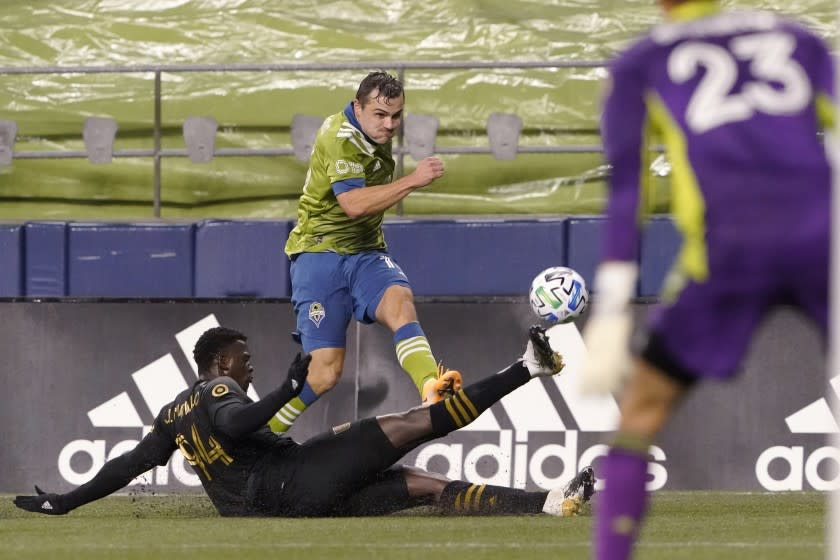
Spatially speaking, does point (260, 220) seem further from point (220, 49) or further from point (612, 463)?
point (612, 463)

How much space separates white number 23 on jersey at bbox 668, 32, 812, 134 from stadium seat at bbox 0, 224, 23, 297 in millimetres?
8032

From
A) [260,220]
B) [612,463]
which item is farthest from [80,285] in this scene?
[612,463]

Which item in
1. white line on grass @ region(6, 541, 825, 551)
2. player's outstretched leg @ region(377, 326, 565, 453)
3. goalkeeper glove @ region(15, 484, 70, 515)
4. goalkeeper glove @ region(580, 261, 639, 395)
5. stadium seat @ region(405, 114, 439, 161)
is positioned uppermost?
goalkeeper glove @ region(580, 261, 639, 395)

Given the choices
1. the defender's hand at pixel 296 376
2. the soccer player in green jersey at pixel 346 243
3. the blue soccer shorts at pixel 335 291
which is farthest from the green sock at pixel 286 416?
the defender's hand at pixel 296 376

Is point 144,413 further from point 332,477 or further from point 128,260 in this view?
point 332,477

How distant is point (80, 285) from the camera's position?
11.3 m

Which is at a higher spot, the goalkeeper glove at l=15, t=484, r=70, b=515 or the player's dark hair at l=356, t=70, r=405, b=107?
the player's dark hair at l=356, t=70, r=405, b=107

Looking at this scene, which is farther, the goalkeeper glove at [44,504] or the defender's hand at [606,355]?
the goalkeeper glove at [44,504]

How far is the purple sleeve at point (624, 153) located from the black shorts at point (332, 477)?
11.5ft

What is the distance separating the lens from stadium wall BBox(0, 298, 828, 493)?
9.30 meters

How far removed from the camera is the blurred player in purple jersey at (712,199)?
3879 millimetres

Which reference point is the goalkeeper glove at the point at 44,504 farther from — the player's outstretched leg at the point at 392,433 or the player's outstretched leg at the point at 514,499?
the player's outstretched leg at the point at 514,499

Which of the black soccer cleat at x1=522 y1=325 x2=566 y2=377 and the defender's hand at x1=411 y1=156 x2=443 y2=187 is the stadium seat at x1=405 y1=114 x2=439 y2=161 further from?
the black soccer cleat at x1=522 y1=325 x2=566 y2=377

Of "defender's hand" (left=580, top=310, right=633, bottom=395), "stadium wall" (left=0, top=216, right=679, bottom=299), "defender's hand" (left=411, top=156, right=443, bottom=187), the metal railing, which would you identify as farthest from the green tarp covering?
"defender's hand" (left=580, top=310, right=633, bottom=395)
